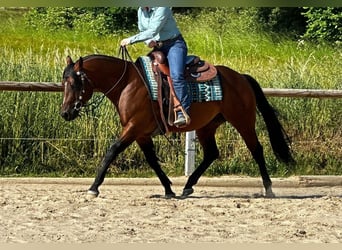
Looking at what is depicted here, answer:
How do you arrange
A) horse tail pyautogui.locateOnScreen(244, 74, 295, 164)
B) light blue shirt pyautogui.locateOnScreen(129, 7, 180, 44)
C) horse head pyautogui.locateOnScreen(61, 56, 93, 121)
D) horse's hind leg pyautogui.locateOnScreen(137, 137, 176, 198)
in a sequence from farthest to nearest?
horse tail pyautogui.locateOnScreen(244, 74, 295, 164)
horse's hind leg pyautogui.locateOnScreen(137, 137, 176, 198)
horse head pyautogui.locateOnScreen(61, 56, 93, 121)
light blue shirt pyautogui.locateOnScreen(129, 7, 180, 44)

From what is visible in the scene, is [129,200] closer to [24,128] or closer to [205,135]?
[205,135]

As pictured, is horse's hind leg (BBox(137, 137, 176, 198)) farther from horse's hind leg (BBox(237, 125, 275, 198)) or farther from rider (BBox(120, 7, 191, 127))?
horse's hind leg (BBox(237, 125, 275, 198))

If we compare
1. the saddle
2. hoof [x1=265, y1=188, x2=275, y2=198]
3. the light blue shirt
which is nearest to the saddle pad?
the saddle

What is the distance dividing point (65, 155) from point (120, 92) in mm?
2205

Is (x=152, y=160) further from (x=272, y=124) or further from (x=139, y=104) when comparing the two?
(x=272, y=124)

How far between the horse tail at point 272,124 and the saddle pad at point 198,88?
49 centimetres

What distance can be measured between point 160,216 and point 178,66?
147 centimetres

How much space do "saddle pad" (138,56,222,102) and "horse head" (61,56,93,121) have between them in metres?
0.54

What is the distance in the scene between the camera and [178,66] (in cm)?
643

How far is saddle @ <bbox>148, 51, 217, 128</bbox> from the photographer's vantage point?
6531mm

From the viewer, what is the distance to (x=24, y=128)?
28.2ft

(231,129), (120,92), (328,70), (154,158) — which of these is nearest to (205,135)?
(154,158)

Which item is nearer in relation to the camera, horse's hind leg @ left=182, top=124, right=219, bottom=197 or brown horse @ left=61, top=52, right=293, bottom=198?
brown horse @ left=61, top=52, right=293, bottom=198

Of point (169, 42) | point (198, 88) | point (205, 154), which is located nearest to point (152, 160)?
point (205, 154)
